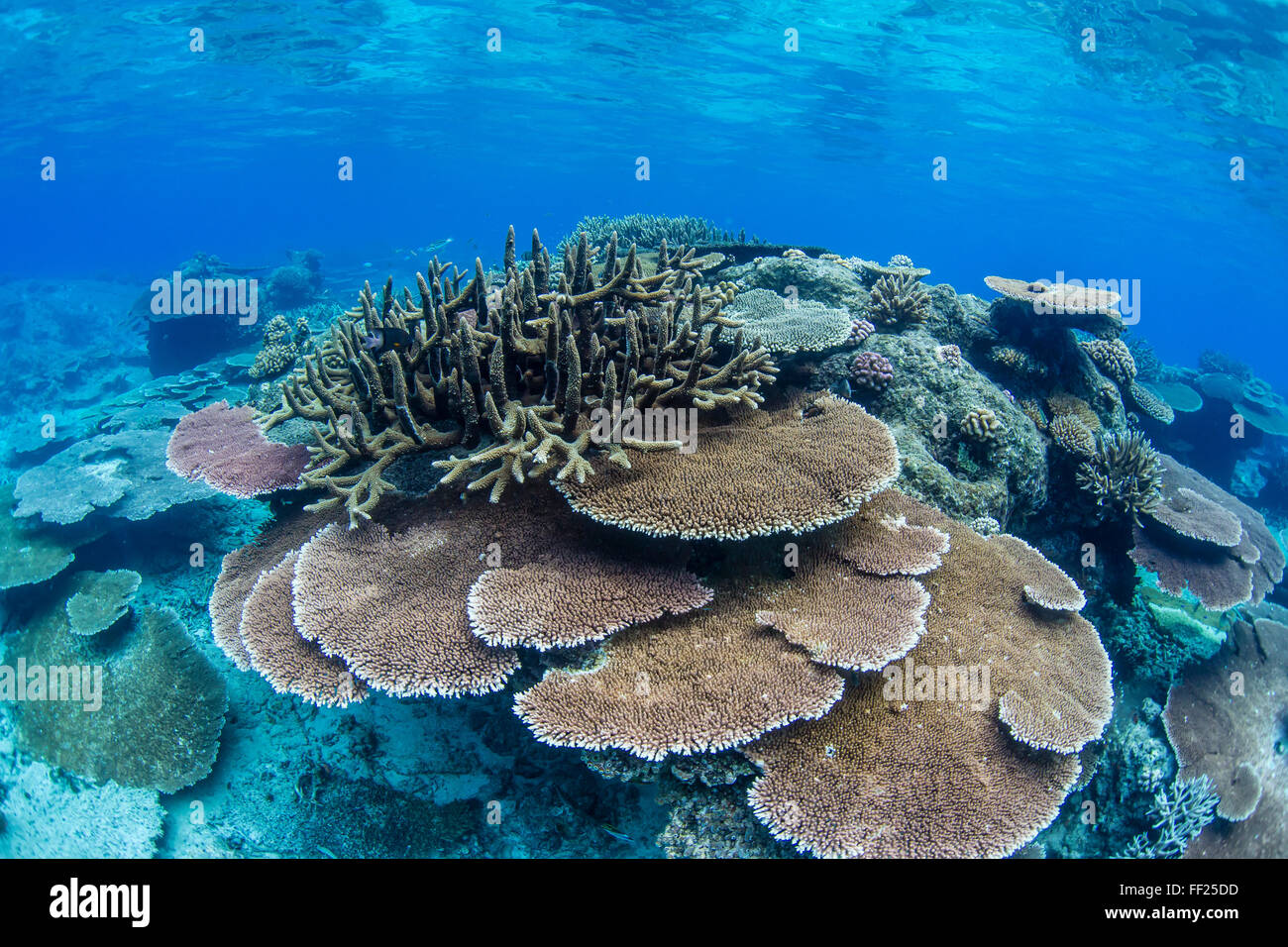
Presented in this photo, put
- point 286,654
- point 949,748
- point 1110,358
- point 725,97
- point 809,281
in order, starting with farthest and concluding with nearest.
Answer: point 725,97
point 1110,358
point 809,281
point 286,654
point 949,748

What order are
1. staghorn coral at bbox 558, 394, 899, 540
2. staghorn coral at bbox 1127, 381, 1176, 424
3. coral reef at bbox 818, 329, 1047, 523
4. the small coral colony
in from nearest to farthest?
the small coral colony → staghorn coral at bbox 558, 394, 899, 540 → coral reef at bbox 818, 329, 1047, 523 → staghorn coral at bbox 1127, 381, 1176, 424

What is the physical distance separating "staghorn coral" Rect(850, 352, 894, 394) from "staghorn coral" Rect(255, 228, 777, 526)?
3.71 feet

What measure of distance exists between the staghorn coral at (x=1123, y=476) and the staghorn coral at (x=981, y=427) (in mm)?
1646

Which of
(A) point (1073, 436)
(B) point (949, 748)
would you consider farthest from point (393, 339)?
(A) point (1073, 436)

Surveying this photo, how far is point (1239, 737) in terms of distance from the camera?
211 inches

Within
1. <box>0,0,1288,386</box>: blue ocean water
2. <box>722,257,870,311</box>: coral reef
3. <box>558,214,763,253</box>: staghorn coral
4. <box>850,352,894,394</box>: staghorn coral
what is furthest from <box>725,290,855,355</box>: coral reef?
<box>0,0,1288,386</box>: blue ocean water

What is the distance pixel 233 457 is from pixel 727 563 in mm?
4472

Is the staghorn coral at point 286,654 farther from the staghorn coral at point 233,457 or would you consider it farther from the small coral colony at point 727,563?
the staghorn coral at point 233,457

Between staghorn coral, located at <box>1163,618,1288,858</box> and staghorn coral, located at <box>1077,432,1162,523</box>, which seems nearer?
staghorn coral, located at <box>1163,618,1288,858</box>

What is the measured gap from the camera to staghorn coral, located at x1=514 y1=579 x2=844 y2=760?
9.18 ft

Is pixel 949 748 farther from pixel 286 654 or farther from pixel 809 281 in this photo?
pixel 809 281

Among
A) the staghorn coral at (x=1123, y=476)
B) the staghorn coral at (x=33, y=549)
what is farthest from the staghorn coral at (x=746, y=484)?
the staghorn coral at (x=33, y=549)

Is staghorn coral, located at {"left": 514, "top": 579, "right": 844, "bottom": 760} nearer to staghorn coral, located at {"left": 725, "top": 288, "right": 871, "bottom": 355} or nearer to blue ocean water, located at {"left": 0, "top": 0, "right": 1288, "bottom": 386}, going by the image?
staghorn coral, located at {"left": 725, "top": 288, "right": 871, "bottom": 355}
